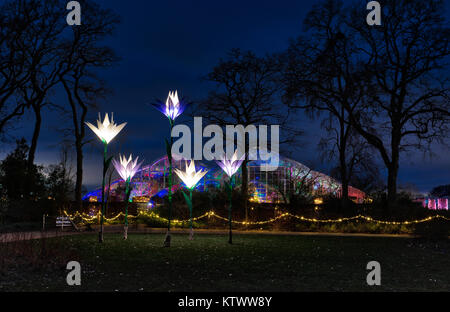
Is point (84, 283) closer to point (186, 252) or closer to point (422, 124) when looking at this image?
point (186, 252)

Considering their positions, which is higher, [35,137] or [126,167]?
[35,137]

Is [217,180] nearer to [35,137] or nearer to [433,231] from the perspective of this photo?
[35,137]

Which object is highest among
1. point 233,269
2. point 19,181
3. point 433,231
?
point 19,181

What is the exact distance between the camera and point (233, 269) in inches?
382

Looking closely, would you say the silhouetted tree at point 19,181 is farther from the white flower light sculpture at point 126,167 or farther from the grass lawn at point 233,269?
the grass lawn at point 233,269

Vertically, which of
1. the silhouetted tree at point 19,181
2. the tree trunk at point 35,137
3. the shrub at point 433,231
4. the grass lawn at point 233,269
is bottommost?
the grass lawn at point 233,269

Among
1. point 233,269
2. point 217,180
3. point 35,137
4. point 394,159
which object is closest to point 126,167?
point 233,269

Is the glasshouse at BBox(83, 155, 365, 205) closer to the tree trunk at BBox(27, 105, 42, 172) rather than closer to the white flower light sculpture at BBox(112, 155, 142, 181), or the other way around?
the tree trunk at BBox(27, 105, 42, 172)

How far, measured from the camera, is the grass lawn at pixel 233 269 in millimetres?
7773

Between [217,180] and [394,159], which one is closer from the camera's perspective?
[394,159]

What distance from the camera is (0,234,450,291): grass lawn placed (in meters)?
7.77

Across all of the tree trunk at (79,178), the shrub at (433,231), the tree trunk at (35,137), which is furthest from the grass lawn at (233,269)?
the tree trunk at (35,137)
